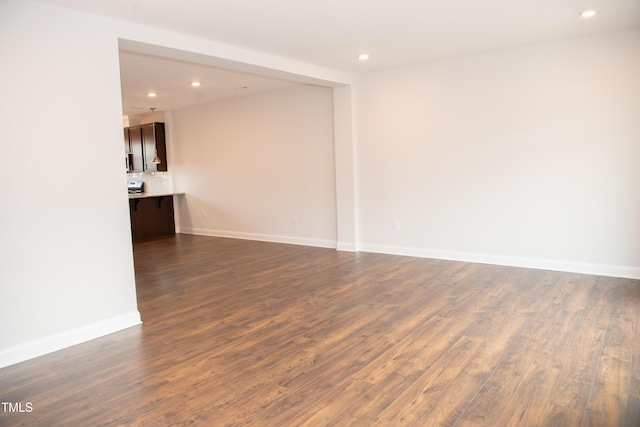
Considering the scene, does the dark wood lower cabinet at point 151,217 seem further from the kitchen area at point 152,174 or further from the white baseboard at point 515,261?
the white baseboard at point 515,261

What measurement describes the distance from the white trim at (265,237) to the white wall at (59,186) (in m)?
3.55

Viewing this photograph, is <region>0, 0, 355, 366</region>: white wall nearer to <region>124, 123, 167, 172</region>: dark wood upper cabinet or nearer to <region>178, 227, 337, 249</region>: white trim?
<region>178, 227, 337, 249</region>: white trim

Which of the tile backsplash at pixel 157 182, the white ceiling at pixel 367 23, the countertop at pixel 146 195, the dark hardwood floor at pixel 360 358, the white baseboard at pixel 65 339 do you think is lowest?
the dark hardwood floor at pixel 360 358

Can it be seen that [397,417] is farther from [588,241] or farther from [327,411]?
[588,241]

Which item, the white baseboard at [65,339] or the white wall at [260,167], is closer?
the white baseboard at [65,339]

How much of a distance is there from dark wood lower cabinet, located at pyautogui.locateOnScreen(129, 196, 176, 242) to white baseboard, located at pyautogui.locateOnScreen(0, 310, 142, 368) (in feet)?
15.7

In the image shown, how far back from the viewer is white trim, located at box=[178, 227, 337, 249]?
266 inches

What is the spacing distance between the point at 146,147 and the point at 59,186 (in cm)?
596

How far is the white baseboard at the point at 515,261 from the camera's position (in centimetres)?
450

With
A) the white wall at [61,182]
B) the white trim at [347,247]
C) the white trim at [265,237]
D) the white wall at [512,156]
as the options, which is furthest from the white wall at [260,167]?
the white wall at [61,182]

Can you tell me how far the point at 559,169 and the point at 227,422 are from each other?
423 cm

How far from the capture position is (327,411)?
2215 millimetres

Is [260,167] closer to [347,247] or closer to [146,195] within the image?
[347,247]

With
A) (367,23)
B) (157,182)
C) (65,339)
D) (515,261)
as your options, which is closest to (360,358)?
(65,339)
